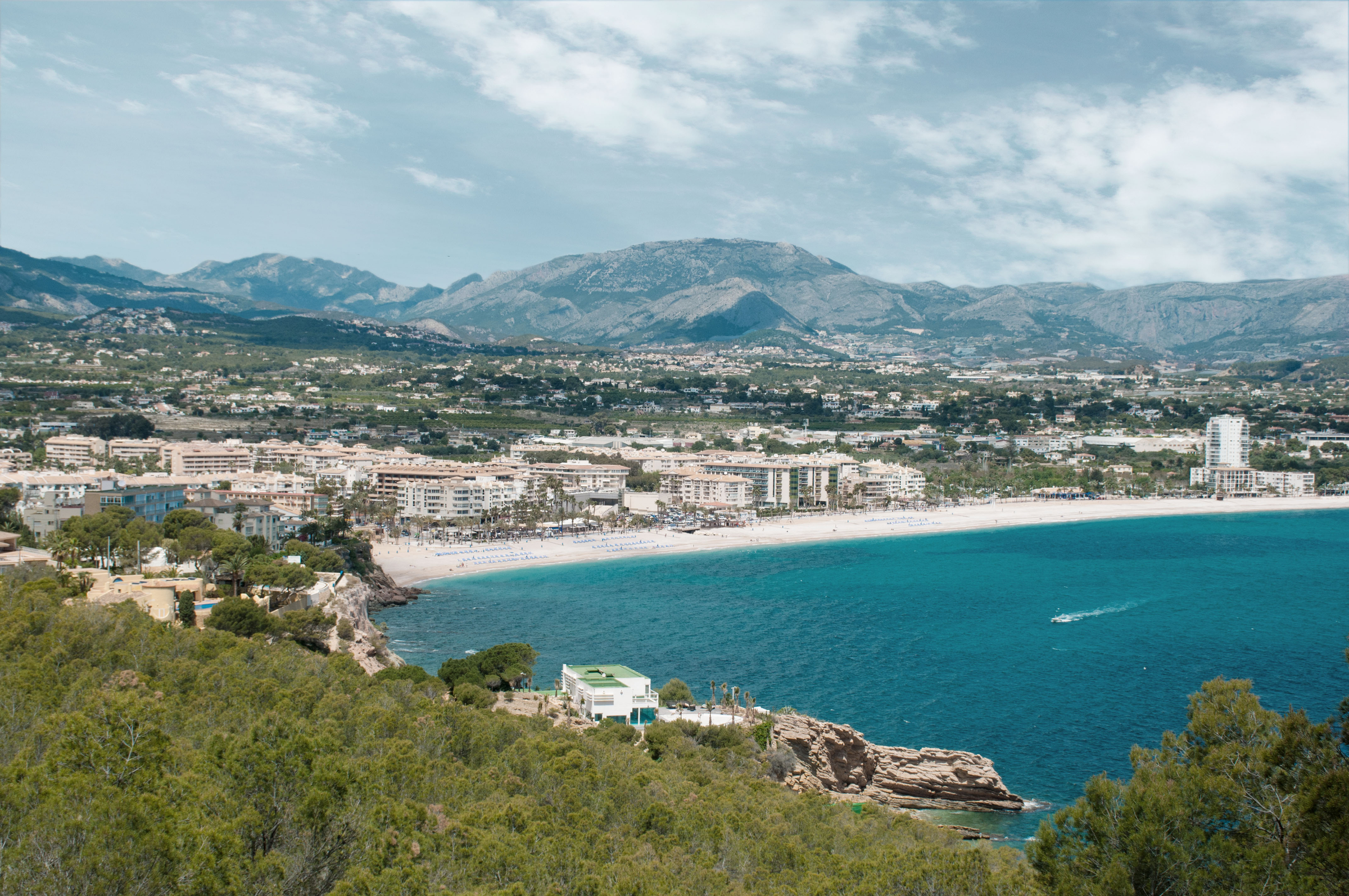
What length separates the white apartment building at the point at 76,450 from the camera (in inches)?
2443

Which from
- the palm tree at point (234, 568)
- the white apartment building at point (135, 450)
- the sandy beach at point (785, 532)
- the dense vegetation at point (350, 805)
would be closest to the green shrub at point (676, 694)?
the dense vegetation at point (350, 805)

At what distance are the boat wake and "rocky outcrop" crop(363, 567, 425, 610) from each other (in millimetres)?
24547

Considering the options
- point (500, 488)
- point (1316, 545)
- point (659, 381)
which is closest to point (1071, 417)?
point (659, 381)

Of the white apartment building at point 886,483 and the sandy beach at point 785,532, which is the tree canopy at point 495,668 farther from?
the white apartment building at point 886,483

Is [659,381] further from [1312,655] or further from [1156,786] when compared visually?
[1156,786]

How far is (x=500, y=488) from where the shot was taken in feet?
203

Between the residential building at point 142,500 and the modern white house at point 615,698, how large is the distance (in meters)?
19.8

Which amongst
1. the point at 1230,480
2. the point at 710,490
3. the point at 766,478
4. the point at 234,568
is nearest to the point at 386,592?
the point at 234,568

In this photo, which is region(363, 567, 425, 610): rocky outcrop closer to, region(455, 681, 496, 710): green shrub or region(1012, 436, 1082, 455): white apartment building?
region(455, 681, 496, 710): green shrub

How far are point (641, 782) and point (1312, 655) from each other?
2585 centimetres

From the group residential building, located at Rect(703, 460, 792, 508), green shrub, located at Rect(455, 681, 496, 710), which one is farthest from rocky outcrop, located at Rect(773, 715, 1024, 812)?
residential building, located at Rect(703, 460, 792, 508)

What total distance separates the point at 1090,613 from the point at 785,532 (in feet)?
89.3

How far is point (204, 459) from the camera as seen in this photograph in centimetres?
6369

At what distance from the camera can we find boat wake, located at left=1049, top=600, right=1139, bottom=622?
117 ft
